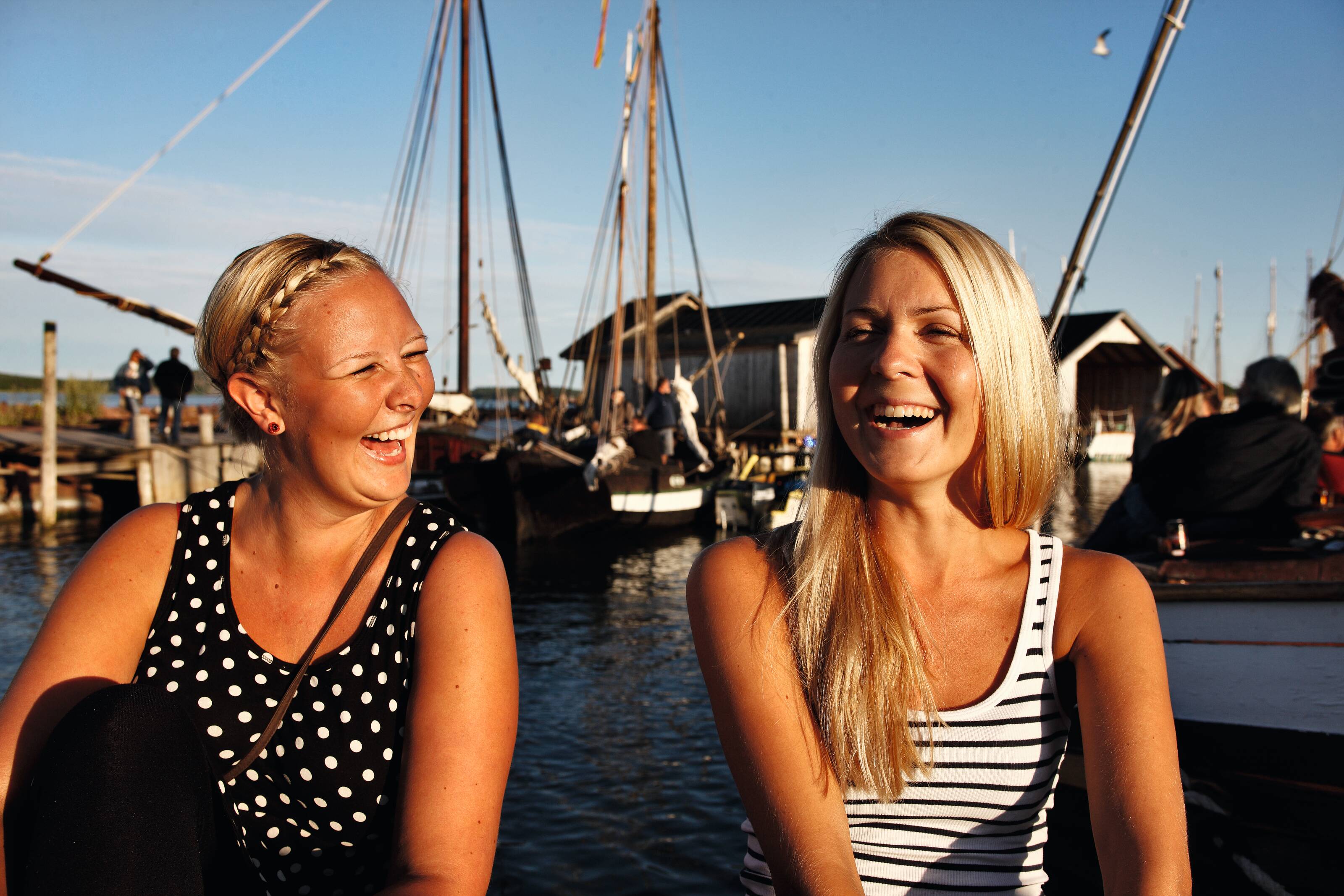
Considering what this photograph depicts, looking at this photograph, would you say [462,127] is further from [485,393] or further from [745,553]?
[485,393]

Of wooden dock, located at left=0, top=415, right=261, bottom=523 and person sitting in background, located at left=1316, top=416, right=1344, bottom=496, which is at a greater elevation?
person sitting in background, located at left=1316, top=416, right=1344, bottom=496

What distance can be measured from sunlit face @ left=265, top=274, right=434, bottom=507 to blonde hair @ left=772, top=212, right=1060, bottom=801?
82 centimetres

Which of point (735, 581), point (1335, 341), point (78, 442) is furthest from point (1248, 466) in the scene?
point (78, 442)

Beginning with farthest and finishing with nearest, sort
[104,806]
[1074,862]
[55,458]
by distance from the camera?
1. [55,458]
2. [1074,862]
3. [104,806]

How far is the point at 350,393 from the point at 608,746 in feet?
16.8

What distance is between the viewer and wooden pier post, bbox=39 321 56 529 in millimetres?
16594

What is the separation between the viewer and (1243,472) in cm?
480

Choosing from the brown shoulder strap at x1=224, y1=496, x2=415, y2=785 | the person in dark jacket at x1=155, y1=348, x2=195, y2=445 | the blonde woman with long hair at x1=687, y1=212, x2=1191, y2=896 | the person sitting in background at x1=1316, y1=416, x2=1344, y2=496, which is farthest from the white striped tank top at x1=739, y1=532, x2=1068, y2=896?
the person in dark jacket at x1=155, y1=348, x2=195, y2=445

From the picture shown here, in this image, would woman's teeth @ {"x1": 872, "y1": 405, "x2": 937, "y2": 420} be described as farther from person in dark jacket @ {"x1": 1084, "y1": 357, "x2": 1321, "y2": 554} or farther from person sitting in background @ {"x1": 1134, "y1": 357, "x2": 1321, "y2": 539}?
person sitting in background @ {"x1": 1134, "y1": 357, "x2": 1321, "y2": 539}

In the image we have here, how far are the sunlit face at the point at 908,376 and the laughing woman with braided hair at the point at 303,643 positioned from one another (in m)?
0.81

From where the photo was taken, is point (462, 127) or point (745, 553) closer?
point (745, 553)

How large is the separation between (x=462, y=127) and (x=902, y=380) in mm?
24231

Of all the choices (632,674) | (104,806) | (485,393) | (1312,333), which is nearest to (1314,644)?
(1312,333)

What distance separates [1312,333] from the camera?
5848mm
